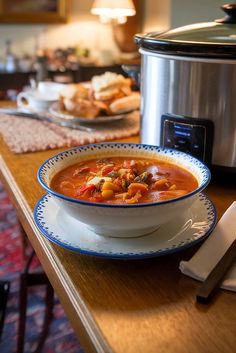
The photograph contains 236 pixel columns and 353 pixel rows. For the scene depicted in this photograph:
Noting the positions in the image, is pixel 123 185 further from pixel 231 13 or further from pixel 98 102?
pixel 98 102

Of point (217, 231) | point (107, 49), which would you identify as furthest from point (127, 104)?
point (107, 49)

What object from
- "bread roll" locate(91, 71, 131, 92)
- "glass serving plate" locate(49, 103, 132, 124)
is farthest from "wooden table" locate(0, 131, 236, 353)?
"bread roll" locate(91, 71, 131, 92)

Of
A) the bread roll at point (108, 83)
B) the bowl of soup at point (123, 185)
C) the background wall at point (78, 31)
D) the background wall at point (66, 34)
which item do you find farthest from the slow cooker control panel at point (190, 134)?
the background wall at point (66, 34)

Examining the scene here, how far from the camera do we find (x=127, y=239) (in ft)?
1.78

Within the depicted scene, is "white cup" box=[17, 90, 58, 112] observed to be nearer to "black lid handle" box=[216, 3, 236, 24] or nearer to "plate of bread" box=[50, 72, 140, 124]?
"plate of bread" box=[50, 72, 140, 124]

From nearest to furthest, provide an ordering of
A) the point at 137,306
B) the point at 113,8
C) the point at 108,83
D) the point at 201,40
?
the point at 137,306 → the point at 201,40 → the point at 108,83 → the point at 113,8

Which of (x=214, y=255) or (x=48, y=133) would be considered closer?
(x=214, y=255)

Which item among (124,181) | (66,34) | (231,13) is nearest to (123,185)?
(124,181)

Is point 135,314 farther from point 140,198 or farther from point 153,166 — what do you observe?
point 153,166

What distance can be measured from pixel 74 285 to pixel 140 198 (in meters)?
0.13

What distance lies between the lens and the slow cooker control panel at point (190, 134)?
74 centimetres

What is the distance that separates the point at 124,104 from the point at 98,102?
71 mm

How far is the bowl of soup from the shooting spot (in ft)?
1.61

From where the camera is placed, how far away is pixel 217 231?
0.57 meters
